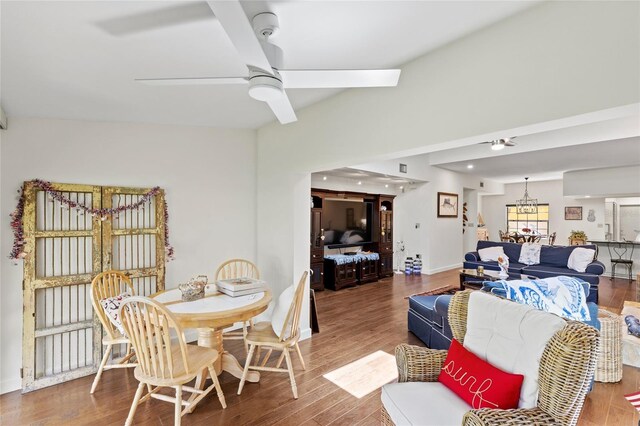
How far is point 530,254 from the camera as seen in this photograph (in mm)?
6496

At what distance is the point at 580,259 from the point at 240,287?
621 centimetres

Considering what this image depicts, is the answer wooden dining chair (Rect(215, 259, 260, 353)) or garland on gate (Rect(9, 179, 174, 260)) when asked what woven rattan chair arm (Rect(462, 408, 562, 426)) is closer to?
wooden dining chair (Rect(215, 259, 260, 353))

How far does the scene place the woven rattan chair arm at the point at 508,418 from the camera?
1.32 m

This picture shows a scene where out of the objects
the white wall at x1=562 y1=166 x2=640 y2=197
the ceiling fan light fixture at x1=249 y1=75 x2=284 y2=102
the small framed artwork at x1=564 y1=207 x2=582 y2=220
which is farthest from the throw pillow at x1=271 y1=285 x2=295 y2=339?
the small framed artwork at x1=564 y1=207 x2=582 y2=220

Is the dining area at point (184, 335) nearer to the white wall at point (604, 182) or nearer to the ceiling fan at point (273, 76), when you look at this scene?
the ceiling fan at point (273, 76)

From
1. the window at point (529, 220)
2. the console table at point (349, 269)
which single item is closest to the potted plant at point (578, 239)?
the window at point (529, 220)

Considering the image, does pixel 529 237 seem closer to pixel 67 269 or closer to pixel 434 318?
pixel 434 318

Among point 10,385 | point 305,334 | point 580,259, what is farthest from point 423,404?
point 580,259

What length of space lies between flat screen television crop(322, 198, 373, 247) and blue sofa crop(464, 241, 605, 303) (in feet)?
7.84

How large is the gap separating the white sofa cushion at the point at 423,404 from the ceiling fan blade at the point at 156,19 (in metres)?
2.32

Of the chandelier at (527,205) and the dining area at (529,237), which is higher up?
the chandelier at (527,205)

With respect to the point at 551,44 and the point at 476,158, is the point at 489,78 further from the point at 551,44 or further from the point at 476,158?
the point at 476,158

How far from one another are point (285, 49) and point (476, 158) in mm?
5624

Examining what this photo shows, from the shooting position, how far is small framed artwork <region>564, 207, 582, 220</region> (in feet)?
31.6
